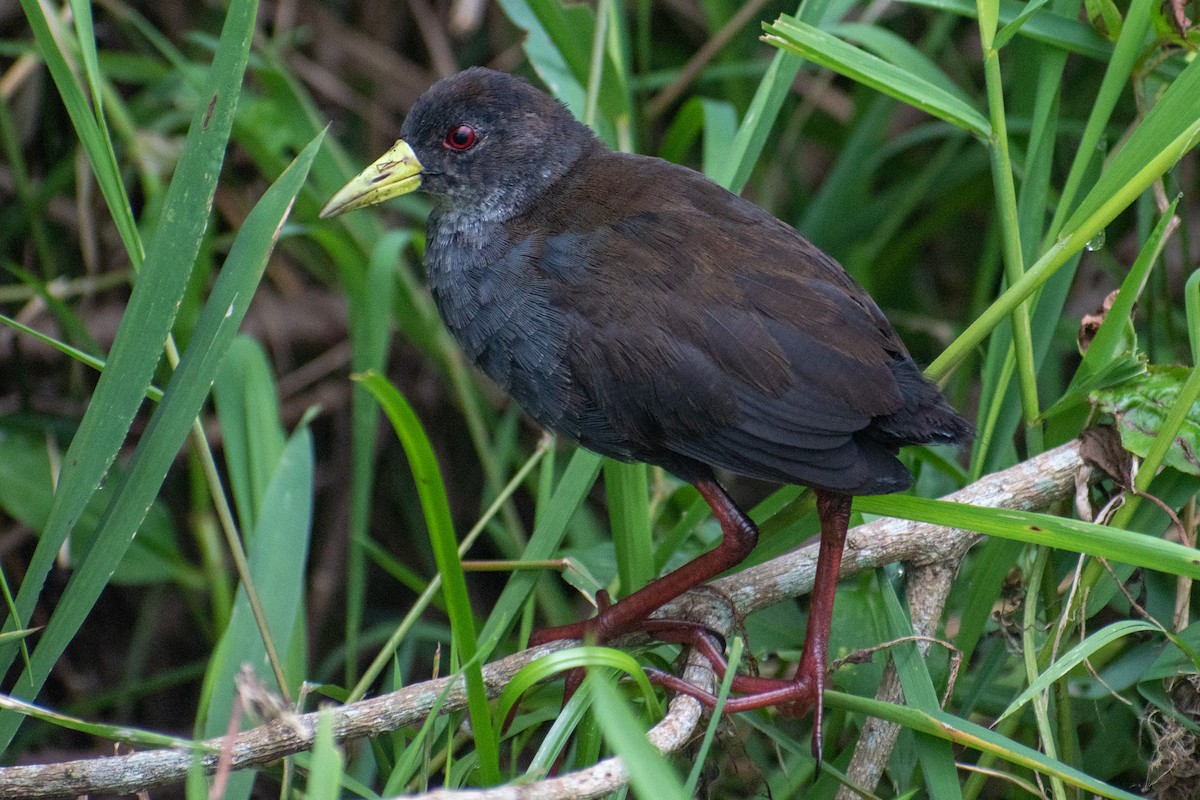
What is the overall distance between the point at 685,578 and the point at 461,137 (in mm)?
1108

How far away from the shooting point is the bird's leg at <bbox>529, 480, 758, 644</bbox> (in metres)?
2.10

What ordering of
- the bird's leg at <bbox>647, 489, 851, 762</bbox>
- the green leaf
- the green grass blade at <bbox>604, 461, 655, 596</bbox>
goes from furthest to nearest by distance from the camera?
the green grass blade at <bbox>604, 461, 655, 596</bbox> → the bird's leg at <bbox>647, 489, 851, 762</bbox> → the green leaf

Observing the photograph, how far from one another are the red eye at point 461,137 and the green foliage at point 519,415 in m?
0.30

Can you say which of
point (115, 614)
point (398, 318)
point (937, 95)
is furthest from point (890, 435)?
point (115, 614)

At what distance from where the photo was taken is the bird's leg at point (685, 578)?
82.7 inches

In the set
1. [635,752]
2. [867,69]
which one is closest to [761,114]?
[867,69]

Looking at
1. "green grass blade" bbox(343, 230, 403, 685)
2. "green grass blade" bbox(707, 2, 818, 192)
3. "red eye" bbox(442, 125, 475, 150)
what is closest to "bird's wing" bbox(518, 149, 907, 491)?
"green grass blade" bbox(707, 2, 818, 192)

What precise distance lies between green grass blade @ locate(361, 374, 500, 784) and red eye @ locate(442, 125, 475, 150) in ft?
3.86

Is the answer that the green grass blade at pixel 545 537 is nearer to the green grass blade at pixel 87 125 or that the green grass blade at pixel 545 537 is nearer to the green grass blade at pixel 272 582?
the green grass blade at pixel 272 582

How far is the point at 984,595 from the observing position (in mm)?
2029

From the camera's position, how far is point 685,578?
2.10m

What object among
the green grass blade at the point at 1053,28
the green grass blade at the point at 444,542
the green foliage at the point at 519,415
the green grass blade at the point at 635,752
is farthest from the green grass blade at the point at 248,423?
the green grass blade at the point at 1053,28

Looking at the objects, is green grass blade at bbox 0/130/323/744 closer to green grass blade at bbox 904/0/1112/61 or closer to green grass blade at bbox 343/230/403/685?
green grass blade at bbox 343/230/403/685

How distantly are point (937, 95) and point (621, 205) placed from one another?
0.61m
